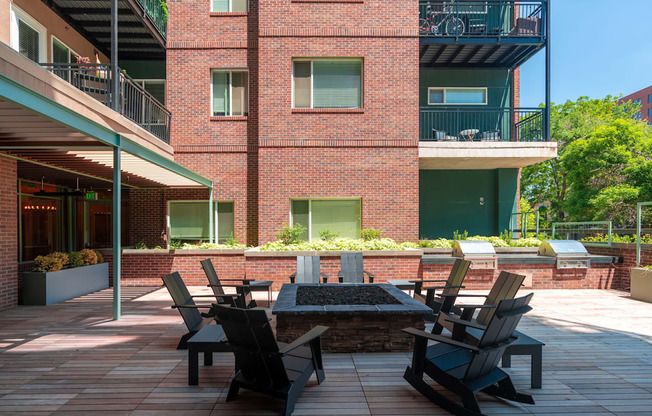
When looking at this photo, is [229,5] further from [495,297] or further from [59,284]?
[495,297]

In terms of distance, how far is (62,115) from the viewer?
4879mm

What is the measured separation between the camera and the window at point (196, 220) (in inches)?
482

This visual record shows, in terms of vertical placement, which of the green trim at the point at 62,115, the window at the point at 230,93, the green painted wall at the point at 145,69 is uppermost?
the green painted wall at the point at 145,69

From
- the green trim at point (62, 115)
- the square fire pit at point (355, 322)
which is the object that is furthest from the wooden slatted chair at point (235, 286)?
the green trim at point (62, 115)

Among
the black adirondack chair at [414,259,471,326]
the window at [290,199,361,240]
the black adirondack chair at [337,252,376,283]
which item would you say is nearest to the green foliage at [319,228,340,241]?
the window at [290,199,361,240]

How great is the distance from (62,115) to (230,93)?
7.64m

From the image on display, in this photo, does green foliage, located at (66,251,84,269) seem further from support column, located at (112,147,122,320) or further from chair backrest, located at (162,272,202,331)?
chair backrest, located at (162,272,202,331)

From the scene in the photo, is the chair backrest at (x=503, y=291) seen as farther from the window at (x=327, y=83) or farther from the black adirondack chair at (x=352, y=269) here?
the window at (x=327, y=83)

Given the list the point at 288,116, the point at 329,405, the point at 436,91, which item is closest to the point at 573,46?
the point at 436,91

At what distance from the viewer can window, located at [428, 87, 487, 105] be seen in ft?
45.7

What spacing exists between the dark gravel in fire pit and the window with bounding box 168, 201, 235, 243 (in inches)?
237

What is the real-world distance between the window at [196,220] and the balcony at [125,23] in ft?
16.4

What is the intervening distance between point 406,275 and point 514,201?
20.2ft

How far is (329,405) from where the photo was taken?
3629 millimetres
